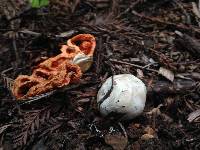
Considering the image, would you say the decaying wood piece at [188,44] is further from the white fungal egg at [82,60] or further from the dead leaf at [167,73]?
the white fungal egg at [82,60]

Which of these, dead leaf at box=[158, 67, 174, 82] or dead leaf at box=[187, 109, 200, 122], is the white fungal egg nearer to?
dead leaf at box=[158, 67, 174, 82]

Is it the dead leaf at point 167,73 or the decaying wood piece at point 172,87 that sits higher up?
the dead leaf at point 167,73

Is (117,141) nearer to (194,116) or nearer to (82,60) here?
(194,116)

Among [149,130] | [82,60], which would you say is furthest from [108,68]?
[149,130]

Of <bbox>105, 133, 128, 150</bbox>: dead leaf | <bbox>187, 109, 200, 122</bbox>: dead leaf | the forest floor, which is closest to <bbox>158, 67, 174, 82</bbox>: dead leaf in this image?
the forest floor

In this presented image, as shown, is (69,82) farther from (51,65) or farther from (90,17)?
(90,17)

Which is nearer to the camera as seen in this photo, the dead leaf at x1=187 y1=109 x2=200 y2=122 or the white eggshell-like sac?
the white eggshell-like sac

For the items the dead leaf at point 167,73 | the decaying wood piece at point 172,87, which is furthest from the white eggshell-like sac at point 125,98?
the dead leaf at point 167,73
